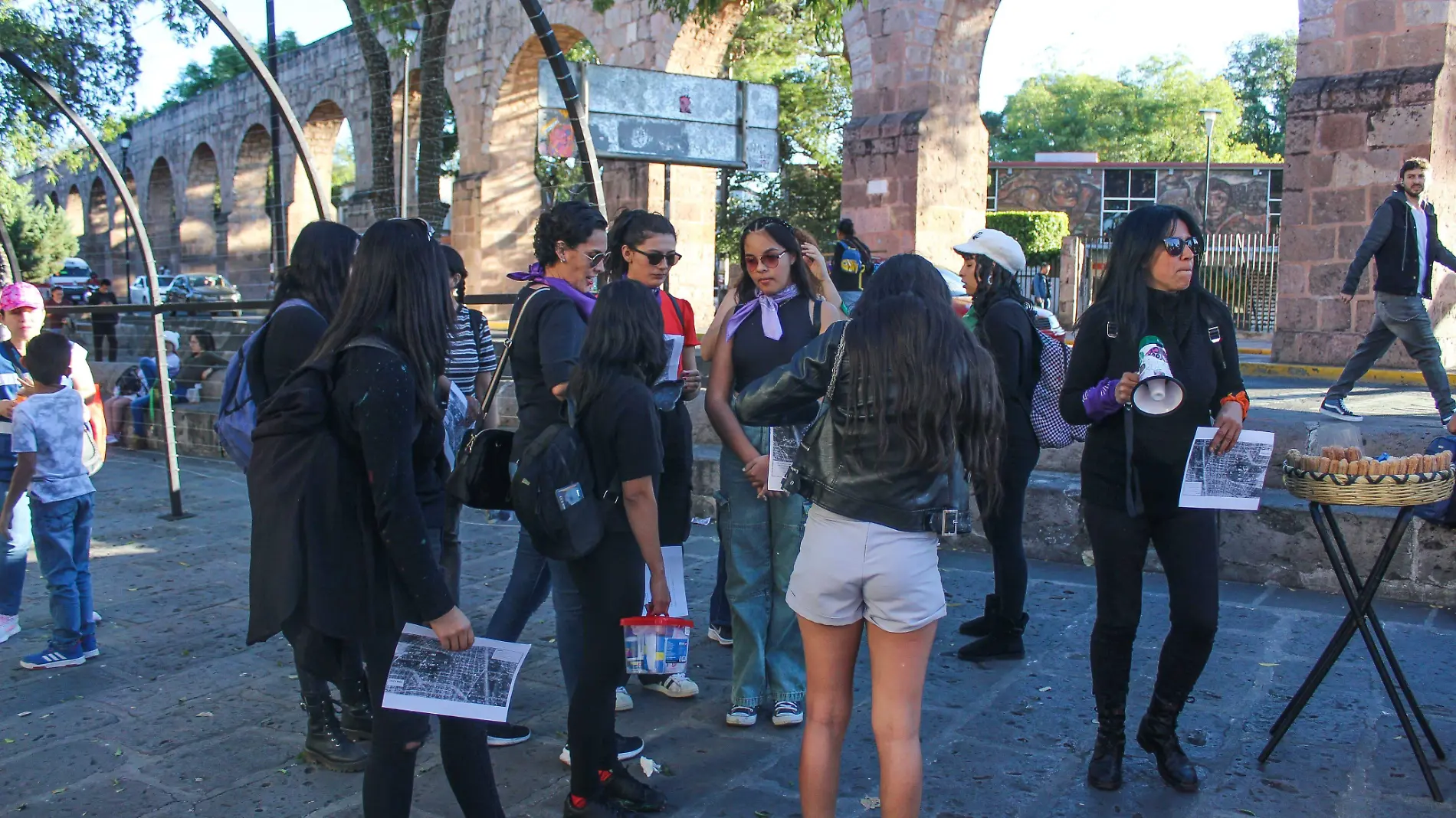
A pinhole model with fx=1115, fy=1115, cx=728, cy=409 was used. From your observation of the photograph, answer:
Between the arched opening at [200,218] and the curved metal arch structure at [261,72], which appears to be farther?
the arched opening at [200,218]

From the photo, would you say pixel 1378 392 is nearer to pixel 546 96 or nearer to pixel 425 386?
pixel 546 96

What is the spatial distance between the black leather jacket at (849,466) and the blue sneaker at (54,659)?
364 cm

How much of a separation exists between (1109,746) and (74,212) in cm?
6450

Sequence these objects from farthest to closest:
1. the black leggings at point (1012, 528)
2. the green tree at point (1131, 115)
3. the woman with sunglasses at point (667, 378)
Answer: the green tree at point (1131, 115) → the black leggings at point (1012, 528) → the woman with sunglasses at point (667, 378)

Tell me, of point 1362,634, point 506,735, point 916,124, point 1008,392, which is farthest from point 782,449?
point 916,124

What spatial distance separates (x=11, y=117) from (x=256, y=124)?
1497 centimetres

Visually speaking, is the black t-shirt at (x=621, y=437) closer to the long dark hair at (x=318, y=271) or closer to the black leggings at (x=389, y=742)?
the black leggings at (x=389, y=742)

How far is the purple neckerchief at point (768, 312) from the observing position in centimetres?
390

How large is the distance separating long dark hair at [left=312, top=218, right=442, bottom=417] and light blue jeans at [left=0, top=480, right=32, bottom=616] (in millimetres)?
3175

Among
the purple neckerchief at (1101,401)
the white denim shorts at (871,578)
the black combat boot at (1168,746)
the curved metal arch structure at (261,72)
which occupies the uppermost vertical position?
the curved metal arch structure at (261,72)

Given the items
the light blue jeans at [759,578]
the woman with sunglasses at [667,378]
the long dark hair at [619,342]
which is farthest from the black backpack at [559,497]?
the light blue jeans at [759,578]

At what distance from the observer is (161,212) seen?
43.0 metres

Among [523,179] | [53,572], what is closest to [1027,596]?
[53,572]

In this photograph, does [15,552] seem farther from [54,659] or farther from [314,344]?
[314,344]
